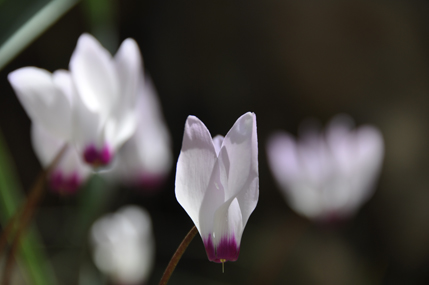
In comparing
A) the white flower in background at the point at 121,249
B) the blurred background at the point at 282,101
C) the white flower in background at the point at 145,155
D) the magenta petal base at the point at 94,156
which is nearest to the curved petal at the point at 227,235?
the magenta petal base at the point at 94,156

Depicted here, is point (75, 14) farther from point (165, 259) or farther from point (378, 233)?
point (378, 233)

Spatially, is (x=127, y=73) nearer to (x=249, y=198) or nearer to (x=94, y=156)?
(x=94, y=156)

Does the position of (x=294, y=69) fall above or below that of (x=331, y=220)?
above

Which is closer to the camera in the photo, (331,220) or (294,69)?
(331,220)

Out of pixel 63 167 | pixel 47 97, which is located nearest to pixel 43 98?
pixel 47 97

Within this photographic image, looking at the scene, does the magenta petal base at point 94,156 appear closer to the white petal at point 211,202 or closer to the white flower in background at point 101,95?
the white flower in background at point 101,95

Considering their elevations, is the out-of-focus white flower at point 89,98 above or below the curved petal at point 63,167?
above

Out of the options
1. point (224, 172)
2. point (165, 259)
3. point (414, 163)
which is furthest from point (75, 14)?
point (224, 172)
